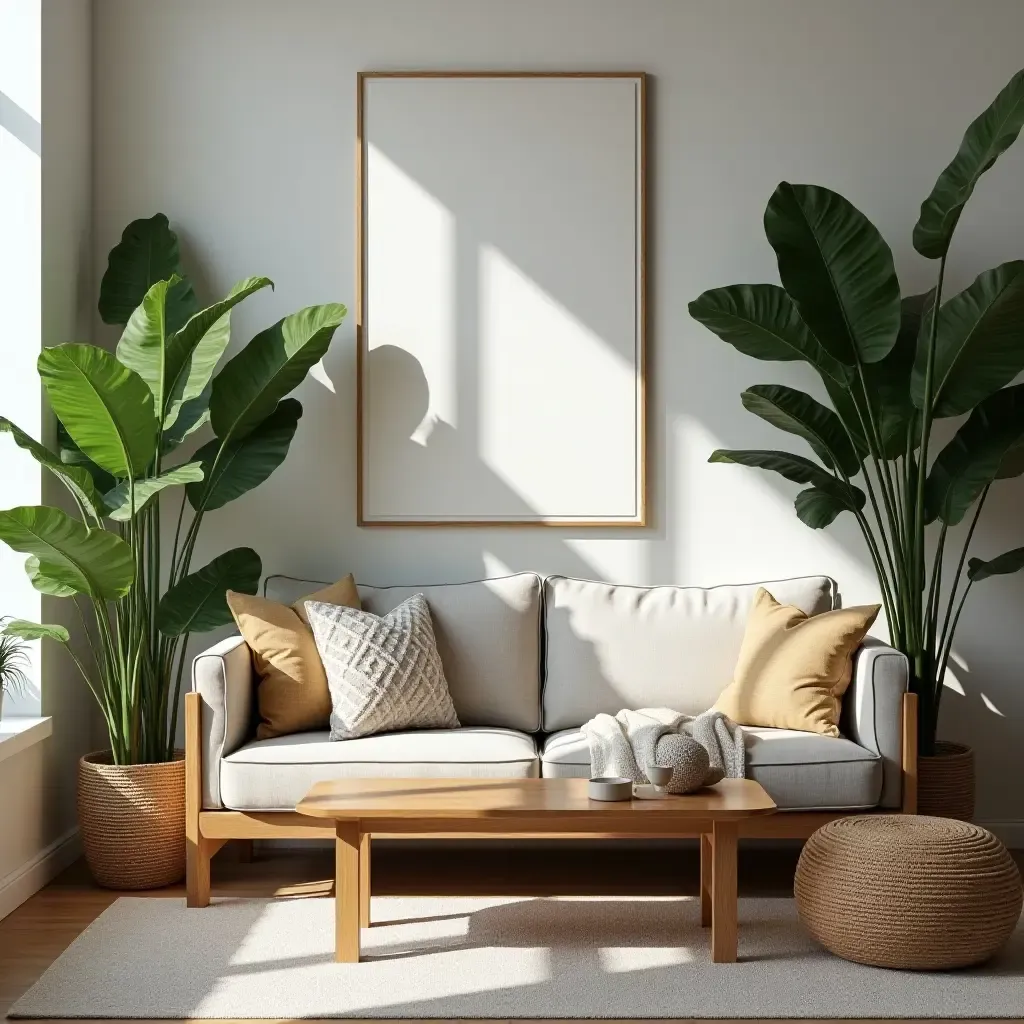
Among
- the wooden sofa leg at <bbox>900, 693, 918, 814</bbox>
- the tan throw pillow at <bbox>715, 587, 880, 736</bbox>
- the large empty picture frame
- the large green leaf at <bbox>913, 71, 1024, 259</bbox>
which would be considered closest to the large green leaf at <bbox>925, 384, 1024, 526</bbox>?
the tan throw pillow at <bbox>715, 587, 880, 736</bbox>

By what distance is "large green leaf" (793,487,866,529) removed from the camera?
386 cm

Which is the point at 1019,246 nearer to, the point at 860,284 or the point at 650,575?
the point at 860,284

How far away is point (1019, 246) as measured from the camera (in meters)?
4.19

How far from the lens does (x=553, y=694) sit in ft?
12.8

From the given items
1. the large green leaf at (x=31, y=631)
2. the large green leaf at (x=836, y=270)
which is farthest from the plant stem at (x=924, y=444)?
the large green leaf at (x=31, y=631)

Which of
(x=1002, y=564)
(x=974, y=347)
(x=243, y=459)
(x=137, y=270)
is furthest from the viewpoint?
(x=137, y=270)

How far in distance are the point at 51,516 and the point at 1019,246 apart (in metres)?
3.25

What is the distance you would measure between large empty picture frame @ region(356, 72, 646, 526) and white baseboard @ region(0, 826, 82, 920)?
143 cm

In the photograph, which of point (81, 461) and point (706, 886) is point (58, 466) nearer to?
point (81, 461)

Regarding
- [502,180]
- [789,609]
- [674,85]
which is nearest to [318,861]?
[789,609]

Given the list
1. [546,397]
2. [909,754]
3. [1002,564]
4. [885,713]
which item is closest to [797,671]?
[885,713]

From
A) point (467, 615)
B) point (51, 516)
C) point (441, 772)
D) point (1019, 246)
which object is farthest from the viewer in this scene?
point (1019, 246)

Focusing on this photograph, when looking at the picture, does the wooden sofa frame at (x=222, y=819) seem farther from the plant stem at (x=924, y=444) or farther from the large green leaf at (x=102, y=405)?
the large green leaf at (x=102, y=405)

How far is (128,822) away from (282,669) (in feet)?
2.06
